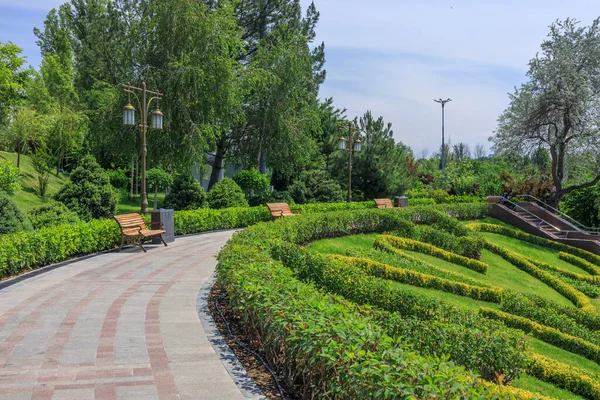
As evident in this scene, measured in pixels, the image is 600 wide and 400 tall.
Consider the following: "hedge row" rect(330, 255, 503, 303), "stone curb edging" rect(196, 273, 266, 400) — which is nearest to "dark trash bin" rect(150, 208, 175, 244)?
"hedge row" rect(330, 255, 503, 303)

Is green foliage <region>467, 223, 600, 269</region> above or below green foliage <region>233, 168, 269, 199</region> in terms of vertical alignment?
below

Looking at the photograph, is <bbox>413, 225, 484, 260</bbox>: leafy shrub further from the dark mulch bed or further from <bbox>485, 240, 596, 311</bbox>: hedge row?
the dark mulch bed

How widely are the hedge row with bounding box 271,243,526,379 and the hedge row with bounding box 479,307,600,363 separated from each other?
298cm

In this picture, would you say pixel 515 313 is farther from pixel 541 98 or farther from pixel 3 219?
pixel 541 98

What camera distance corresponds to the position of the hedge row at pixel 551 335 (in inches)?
399

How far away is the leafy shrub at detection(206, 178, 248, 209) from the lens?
73.3 feet

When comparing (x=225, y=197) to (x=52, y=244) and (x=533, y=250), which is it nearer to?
(x=52, y=244)

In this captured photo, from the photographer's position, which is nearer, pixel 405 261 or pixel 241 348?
pixel 241 348

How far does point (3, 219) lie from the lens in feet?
37.7

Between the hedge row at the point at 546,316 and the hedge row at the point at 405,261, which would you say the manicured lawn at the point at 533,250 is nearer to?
the hedge row at the point at 405,261

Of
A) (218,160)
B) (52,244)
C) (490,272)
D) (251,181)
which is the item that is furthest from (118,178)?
(490,272)

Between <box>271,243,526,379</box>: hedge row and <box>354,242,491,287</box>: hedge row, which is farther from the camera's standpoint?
<box>354,242,491,287</box>: hedge row

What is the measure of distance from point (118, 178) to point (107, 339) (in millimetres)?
A: 31948

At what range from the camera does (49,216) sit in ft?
47.9
